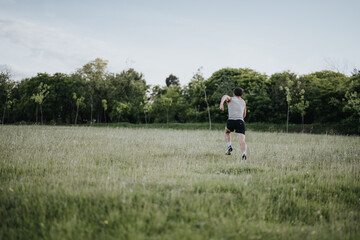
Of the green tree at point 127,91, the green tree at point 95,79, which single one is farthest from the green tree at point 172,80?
the green tree at point 127,91

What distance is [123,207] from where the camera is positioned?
119 inches

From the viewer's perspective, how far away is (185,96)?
4938 cm

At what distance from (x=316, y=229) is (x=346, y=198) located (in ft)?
5.63

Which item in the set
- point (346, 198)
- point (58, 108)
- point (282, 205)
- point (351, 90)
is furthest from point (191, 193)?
point (58, 108)

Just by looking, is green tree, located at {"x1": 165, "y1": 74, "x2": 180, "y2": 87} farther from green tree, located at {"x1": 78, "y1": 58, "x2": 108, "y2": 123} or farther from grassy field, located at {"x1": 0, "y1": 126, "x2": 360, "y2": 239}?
grassy field, located at {"x1": 0, "y1": 126, "x2": 360, "y2": 239}

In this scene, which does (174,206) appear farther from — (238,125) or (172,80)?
(172,80)

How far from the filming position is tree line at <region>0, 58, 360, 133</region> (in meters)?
31.4

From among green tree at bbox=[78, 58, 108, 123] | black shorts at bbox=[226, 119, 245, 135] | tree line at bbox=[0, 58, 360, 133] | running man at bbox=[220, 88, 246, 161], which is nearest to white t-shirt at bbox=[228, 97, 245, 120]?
running man at bbox=[220, 88, 246, 161]

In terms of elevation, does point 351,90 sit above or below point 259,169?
above

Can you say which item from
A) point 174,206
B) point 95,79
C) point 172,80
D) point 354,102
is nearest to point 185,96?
point 95,79

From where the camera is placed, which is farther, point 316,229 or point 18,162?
point 18,162

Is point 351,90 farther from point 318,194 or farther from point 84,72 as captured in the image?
point 84,72

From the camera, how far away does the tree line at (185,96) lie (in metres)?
31.4

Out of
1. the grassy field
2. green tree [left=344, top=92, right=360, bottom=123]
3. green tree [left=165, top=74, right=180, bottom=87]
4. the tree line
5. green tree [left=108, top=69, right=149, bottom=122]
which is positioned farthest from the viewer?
green tree [left=165, top=74, right=180, bottom=87]
